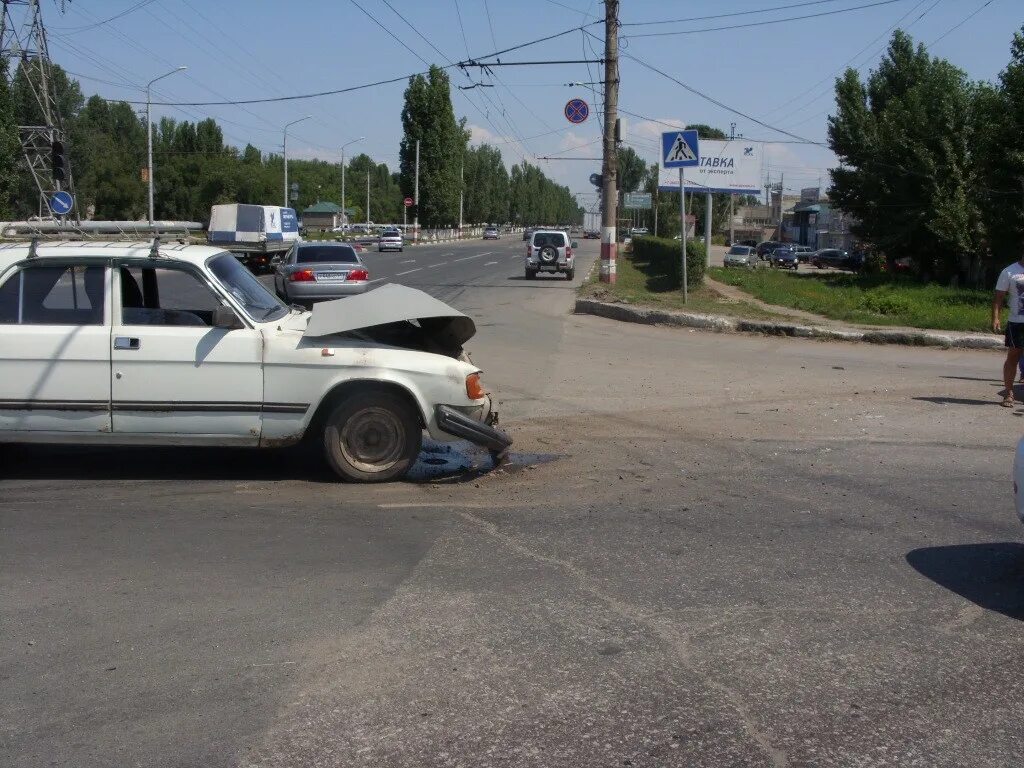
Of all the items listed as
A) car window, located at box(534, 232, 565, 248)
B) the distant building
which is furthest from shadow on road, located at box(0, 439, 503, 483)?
the distant building

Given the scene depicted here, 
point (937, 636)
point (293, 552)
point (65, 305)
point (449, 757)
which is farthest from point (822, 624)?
point (65, 305)

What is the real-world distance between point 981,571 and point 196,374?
5197 millimetres

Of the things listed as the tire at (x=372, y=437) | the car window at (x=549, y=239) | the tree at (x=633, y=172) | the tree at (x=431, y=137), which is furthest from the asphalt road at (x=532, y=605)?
the tree at (x=633, y=172)

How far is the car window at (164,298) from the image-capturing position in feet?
24.2

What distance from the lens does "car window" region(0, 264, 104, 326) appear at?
7.26m

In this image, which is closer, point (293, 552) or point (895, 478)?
point (293, 552)

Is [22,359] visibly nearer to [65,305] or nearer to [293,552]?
[65,305]

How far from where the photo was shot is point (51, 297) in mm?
7301

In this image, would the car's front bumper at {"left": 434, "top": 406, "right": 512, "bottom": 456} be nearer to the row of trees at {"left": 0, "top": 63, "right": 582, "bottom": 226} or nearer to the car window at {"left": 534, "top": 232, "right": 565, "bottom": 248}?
the car window at {"left": 534, "top": 232, "right": 565, "bottom": 248}

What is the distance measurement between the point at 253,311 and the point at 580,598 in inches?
143

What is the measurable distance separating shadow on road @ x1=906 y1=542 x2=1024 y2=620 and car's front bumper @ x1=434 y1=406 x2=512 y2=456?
2.96 metres

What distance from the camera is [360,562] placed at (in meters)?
5.73

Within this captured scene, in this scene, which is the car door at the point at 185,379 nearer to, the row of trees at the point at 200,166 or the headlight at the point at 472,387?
the headlight at the point at 472,387

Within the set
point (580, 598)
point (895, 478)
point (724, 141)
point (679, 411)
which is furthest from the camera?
point (724, 141)
